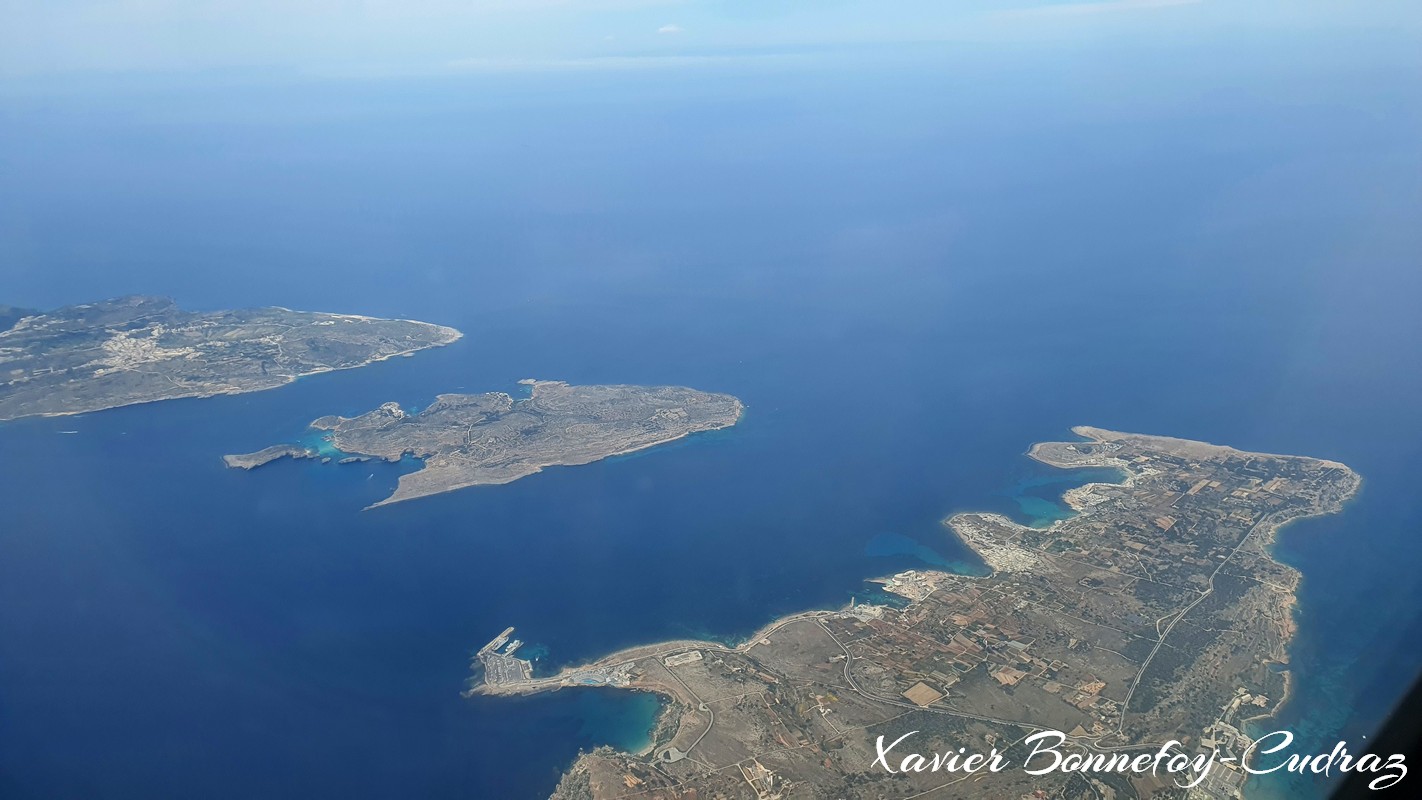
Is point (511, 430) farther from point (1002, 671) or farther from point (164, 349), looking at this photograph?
point (1002, 671)

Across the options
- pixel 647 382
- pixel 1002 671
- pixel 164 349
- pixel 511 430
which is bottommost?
pixel 1002 671

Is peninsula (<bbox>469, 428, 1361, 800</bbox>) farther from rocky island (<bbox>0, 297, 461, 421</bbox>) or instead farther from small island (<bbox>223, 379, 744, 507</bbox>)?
rocky island (<bbox>0, 297, 461, 421</bbox>)

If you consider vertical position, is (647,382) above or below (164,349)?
below

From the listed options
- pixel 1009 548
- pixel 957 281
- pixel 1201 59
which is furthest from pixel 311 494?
pixel 1201 59

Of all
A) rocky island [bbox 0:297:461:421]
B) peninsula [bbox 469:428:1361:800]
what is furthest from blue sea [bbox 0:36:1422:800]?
rocky island [bbox 0:297:461:421]

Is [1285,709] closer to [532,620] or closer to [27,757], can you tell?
[532,620]

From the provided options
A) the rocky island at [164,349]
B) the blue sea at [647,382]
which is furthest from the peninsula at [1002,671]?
the rocky island at [164,349]

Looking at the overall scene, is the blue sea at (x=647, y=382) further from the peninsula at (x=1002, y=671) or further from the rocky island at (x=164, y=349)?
the rocky island at (x=164, y=349)

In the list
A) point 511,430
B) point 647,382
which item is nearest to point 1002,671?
point 511,430
